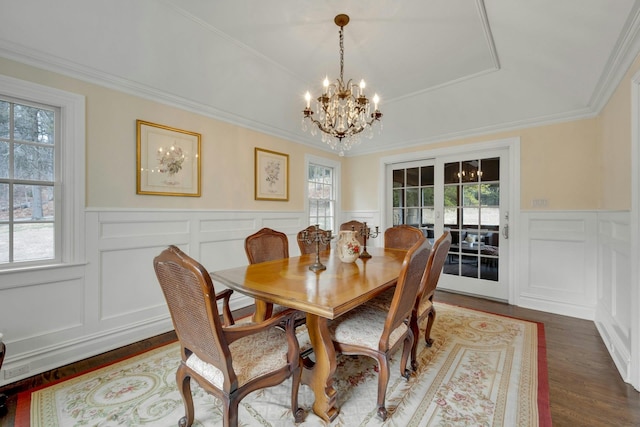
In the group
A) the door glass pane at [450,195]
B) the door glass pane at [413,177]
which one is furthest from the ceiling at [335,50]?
the door glass pane at [413,177]

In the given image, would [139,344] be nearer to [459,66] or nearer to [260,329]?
[260,329]

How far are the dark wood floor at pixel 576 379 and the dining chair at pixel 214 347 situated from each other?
1.23m

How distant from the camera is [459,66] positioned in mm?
2920

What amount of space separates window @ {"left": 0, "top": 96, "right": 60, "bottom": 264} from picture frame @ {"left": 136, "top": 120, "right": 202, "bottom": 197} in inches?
23.2

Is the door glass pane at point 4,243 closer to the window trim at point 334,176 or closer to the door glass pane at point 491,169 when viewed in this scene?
the window trim at point 334,176

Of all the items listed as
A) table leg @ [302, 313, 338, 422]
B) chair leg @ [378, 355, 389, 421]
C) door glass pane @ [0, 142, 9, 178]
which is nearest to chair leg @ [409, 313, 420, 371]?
chair leg @ [378, 355, 389, 421]

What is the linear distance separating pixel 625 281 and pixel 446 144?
247 cm

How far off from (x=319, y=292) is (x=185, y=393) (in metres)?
0.88

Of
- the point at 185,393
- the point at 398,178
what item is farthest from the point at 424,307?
the point at 398,178

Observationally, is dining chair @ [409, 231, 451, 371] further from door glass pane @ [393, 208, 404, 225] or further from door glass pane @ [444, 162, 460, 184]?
door glass pane @ [393, 208, 404, 225]

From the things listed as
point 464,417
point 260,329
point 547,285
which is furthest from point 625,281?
point 260,329

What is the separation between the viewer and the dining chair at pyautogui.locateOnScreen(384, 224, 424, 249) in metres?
3.16

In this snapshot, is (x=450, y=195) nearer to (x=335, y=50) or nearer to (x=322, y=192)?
(x=322, y=192)

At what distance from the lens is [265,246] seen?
2598mm
